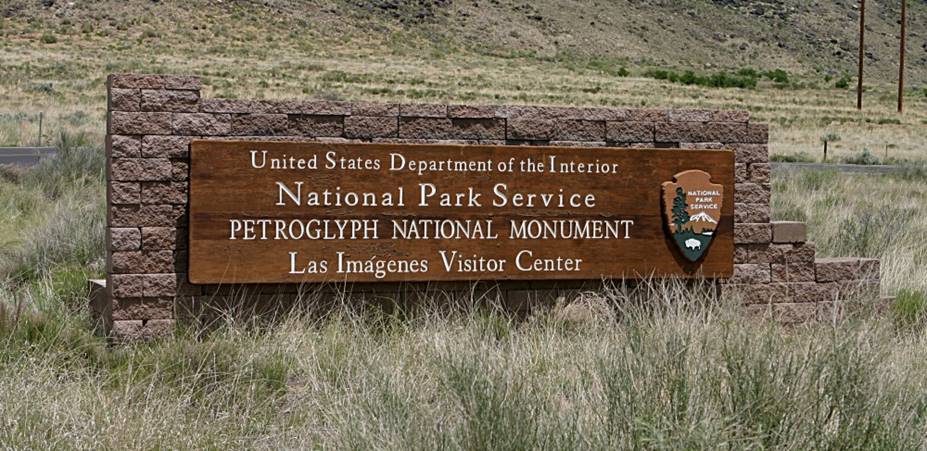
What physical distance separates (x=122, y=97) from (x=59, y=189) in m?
9.69

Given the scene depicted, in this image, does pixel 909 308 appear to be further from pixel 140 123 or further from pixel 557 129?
pixel 140 123

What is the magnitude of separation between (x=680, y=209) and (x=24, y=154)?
20814 millimetres

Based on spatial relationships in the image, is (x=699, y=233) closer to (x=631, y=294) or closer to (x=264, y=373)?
(x=631, y=294)

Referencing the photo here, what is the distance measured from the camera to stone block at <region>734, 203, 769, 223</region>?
825 centimetres

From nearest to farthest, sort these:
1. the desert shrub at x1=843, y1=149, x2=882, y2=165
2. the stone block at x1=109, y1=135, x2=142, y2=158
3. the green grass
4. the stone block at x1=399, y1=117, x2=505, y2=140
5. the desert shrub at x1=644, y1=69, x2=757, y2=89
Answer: the green grass
the stone block at x1=109, y1=135, x2=142, y2=158
the stone block at x1=399, y1=117, x2=505, y2=140
the desert shrub at x1=843, y1=149, x2=882, y2=165
the desert shrub at x1=644, y1=69, x2=757, y2=89

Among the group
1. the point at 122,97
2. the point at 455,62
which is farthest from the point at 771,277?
the point at 455,62

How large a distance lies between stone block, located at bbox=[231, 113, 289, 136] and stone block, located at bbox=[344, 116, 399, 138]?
0.41 metres

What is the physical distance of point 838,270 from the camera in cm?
854

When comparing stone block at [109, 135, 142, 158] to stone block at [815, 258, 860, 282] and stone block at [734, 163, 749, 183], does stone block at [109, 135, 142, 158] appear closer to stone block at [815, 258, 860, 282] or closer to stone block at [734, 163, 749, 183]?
stone block at [734, 163, 749, 183]

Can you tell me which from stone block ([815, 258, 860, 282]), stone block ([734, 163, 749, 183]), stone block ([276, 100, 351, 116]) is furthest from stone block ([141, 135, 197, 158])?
stone block ([815, 258, 860, 282])

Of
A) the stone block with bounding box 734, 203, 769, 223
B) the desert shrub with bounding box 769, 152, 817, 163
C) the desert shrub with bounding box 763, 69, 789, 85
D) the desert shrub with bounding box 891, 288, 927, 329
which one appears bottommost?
the desert shrub with bounding box 891, 288, 927, 329

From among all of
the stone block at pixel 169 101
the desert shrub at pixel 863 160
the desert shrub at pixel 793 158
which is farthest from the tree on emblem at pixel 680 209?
the desert shrub at pixel 863 160

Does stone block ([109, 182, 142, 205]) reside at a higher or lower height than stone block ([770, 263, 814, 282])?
higher

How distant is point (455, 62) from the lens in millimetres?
63031
